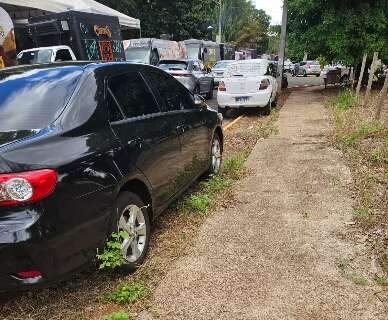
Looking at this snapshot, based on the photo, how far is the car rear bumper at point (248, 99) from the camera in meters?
12.4

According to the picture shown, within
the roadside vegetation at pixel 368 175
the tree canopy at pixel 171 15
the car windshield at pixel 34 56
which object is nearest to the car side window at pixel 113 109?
the roadside vegetation at pixel 368 175

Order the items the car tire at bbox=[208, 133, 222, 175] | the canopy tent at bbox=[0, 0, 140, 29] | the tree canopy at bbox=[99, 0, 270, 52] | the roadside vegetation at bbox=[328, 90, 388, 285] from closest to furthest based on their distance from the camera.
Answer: the roadside vegetation at bbox=[328, 90, 388, 285] → the car tire at bbox=[208, 133, 222, 175] → the canopy tent at bbox=[0, 0, 140, 29] → the tree canopy at bbox=[99, 0, 270, 52]

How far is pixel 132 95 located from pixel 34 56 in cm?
1149

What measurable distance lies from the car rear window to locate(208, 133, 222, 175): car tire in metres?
2.78

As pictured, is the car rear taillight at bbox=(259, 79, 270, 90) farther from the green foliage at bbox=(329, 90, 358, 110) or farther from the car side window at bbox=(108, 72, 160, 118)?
the car side window at bbox=(108, 72, 160, 118)

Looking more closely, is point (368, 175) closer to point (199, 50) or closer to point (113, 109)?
point (113, 109)

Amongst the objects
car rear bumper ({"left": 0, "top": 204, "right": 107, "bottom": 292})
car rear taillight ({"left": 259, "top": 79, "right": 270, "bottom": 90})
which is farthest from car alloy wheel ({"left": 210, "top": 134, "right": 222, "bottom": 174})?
car rear taillight ({"left": 259, "top": 79, "right": 270, "bottom": 90})

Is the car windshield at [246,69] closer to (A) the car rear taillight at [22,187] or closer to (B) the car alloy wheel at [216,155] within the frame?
(B) the car alloy wheel at [216,155]

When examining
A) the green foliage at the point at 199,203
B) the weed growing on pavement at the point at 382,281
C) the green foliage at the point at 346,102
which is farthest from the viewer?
the green foliage at the point at 346,102

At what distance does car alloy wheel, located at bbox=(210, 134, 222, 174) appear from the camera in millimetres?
6241

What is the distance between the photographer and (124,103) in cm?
389

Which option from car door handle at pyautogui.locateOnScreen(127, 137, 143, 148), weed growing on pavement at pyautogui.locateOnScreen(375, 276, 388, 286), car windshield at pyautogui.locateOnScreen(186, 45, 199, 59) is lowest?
car windshield at pyautogui.locateOnScreen(186, 45, 199, 59)

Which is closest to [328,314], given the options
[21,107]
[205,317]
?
[205,317]

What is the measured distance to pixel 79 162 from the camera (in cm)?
301
